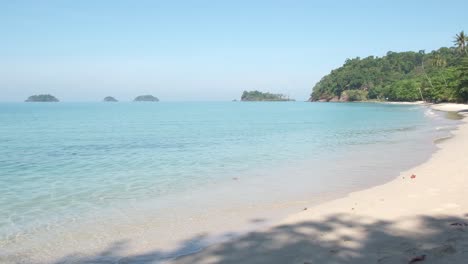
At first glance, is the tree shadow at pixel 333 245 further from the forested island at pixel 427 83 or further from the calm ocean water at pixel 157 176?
the forested island at pixel 427 83

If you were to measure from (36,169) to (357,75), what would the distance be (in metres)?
194

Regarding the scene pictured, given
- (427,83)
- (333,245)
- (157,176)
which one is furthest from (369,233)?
(427,83)

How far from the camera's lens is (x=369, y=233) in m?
7.05

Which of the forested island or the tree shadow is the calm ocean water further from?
the forested island

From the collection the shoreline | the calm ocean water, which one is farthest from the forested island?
the shoreline

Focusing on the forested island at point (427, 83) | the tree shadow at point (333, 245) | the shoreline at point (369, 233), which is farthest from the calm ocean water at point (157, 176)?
the forested island at point (427, 83)

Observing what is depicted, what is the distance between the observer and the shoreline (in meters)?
5.90

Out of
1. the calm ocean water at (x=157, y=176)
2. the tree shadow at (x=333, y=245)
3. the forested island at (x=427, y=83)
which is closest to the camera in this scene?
the tree shadow at (x=333, y=245)

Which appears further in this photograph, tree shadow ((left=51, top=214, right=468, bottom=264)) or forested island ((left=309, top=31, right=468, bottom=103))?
forested island ((left=309, top=31, right=468, bottom=103))

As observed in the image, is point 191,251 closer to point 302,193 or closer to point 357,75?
point 302,193

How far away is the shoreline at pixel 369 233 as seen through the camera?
5.90 meters

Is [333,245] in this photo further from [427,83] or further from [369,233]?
[427,83]

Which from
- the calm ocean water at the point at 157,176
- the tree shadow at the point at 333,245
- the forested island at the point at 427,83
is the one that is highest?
the forested island at the point at 427,83

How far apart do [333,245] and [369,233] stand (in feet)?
3.06
